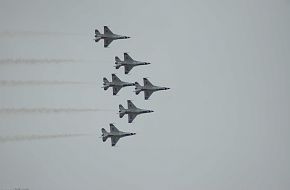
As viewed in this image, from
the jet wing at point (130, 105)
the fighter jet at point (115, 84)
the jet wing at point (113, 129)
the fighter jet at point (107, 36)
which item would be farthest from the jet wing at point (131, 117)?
the fighter jet at point (107, 36)

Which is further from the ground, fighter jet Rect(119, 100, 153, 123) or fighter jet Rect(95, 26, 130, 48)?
fighter jet Rect(95, 26, 130, 48)

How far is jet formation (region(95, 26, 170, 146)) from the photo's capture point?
44.8 m

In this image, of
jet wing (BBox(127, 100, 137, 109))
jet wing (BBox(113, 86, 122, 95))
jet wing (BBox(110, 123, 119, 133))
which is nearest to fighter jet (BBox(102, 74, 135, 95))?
jet wing (BBox(113, 86, 122, 95))

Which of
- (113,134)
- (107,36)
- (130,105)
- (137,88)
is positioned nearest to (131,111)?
(130,105)

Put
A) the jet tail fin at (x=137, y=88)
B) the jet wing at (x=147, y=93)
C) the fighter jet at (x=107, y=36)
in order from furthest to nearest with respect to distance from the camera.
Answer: the jet wing at (x=147, y=93)
the jet tail fin at (x=137, y=88)
the fighter jet at (x=107, y=36)

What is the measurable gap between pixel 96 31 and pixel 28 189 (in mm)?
13128

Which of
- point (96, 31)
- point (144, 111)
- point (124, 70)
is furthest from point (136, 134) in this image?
point (96, 31)

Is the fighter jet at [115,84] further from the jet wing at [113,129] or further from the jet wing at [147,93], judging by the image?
the jet wing at [113,129]

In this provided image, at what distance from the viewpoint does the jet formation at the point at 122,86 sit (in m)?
44.8

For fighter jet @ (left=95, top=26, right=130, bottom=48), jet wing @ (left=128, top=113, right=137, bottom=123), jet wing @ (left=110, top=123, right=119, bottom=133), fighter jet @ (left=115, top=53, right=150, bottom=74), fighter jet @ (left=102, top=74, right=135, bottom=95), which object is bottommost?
jet wing @ (left=110, top=123, right=119, bottom=133)

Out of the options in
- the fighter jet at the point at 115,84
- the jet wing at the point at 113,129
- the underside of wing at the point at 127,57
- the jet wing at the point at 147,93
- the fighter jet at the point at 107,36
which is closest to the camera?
the jet wing at the point at 113,129

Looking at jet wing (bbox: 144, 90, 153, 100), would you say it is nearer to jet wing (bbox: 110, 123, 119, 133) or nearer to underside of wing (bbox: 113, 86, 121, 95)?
underside of wing (bbox: 113, 86, 121, 95)

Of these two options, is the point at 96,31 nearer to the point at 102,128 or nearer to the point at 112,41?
the point at 112,41

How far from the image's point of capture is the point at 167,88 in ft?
154
